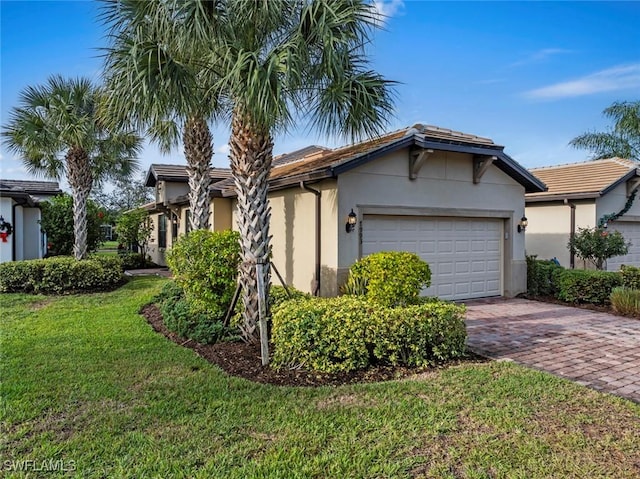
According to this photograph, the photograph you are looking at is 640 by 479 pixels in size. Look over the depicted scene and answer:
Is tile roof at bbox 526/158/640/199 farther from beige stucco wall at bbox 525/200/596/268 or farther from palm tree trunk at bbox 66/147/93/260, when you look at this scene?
palm tree trunk at bbox 66/147/93/260

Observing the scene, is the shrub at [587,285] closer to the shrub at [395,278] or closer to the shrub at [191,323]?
the shrub at [395,278]

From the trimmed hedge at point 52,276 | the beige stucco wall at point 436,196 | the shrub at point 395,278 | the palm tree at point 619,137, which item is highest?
the palm tree at point 619,137

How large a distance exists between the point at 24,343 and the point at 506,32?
41.3 feet

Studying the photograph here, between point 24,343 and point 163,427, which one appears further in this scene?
point 24,343

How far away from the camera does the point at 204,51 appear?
6.40m

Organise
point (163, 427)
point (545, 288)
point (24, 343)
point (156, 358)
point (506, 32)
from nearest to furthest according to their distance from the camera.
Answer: point (163, 427) < point (156, 358) < point (24, 343) < point (506, 32) < point (545, 288)

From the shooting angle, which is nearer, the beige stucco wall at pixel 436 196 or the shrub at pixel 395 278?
the shrub at pixel 395 278

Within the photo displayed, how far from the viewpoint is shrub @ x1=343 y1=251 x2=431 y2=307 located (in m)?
6.22

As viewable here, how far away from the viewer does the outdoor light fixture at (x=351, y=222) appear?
9.05 m

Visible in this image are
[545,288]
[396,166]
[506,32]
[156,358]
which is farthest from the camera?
[545,288]

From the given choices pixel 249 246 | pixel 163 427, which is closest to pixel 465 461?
pixel 163 427

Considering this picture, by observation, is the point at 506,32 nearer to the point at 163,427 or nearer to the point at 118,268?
the point at 163,427

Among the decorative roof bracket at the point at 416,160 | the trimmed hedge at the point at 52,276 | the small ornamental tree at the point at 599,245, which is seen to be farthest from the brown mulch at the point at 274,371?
the small ornamental tree at the point at 599,245

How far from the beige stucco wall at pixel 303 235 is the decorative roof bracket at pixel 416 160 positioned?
2.14m
